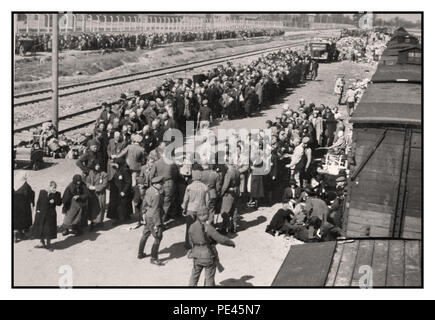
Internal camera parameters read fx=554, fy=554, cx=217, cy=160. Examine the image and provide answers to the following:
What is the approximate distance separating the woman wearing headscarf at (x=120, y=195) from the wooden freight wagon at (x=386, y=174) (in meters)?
4.28

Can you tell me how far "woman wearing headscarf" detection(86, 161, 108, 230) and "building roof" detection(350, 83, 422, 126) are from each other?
4.86 metres

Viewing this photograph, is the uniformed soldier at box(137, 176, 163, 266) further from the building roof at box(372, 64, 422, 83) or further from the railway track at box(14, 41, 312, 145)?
the railway track at box(14, 41, 312, 145)

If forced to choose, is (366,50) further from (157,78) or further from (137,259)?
(137,259)

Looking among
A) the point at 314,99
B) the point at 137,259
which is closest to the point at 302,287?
the point at 137,259

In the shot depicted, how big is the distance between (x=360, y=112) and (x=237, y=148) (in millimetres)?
3128

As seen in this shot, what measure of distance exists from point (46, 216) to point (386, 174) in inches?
237

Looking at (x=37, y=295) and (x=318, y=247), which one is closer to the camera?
(x=37, y=295)

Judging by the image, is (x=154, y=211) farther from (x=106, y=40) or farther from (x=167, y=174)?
(x=106, y=40)

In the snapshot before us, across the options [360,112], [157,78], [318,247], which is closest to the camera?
[318,247]

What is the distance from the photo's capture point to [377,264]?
27.0ft

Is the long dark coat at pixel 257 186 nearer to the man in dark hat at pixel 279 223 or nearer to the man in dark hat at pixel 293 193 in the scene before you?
the man in dark hat at pixel 293 193

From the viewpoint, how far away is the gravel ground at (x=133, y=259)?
8.98m

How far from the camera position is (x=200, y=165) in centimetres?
1091

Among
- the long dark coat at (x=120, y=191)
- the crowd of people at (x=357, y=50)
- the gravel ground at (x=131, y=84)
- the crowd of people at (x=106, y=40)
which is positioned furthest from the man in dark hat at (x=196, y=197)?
the crowd of people at (x=106, y=40)
